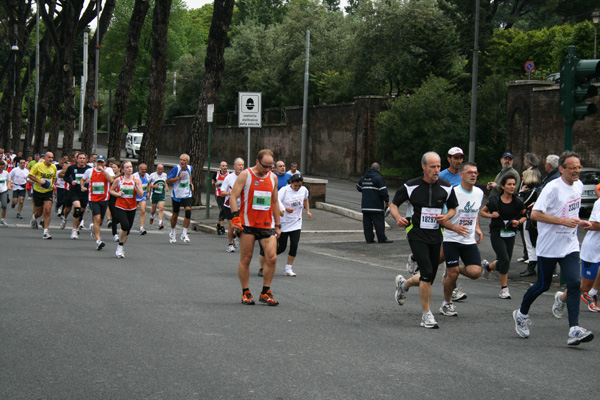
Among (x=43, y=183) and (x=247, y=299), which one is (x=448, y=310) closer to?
(x=247, y=299)

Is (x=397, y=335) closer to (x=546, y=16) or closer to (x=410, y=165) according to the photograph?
(x=410, y=165)

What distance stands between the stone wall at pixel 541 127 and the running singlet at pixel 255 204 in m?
23.7

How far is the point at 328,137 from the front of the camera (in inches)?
1897

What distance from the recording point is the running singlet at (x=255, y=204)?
9711 mm

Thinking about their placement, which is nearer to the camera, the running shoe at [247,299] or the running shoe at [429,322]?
the running shoe at [429,322]

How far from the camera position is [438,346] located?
7496 millimetres

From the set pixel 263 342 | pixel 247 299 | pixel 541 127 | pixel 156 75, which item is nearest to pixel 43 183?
pixel 156 75

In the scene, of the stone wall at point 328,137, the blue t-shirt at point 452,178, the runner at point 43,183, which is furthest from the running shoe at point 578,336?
the stone wall at point 328,137

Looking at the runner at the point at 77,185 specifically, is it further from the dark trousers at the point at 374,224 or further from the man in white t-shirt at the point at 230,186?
the dark trousers at the point at 374,224

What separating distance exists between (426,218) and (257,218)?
215 centimetres

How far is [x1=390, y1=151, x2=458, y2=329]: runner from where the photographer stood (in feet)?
27.8

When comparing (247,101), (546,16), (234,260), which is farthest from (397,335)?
(546,16)

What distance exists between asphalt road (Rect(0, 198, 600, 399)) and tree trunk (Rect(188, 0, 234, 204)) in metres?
14.2

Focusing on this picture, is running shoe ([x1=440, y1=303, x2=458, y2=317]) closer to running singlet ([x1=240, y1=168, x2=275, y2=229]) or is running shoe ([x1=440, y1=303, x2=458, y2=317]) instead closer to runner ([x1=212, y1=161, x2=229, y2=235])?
running singlet ([x1=240, y1=168, x2=275, y2=229])
